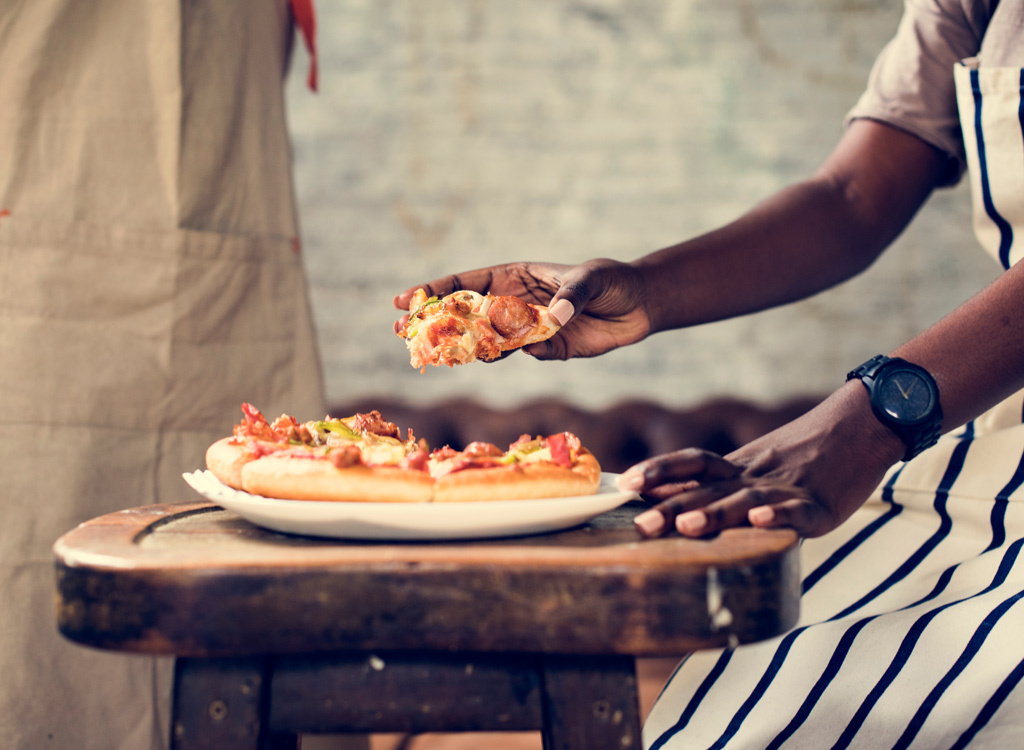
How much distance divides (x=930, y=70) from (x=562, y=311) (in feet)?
2.71

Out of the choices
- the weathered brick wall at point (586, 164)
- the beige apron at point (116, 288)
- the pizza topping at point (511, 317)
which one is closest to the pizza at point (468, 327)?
the pizza topping at point (511, 317)

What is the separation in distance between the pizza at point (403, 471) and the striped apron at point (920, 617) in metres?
0.34

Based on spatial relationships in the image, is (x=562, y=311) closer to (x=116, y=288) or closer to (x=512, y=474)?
(x=512, y=474)

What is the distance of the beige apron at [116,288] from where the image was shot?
3.77 feet

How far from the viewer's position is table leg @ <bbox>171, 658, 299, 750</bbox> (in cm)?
59

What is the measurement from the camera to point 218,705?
1.93 feet

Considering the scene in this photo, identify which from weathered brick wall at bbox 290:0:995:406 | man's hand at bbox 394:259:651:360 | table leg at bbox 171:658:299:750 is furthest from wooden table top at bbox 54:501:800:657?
weathered brick wall at bbox 290:0:995:406

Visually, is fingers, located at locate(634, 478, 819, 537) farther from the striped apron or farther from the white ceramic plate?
the striped apron

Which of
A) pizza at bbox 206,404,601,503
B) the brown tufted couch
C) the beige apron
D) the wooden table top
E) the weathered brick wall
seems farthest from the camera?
the weathered brick wall

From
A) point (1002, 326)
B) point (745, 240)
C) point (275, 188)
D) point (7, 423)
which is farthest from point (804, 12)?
point (7, 423)

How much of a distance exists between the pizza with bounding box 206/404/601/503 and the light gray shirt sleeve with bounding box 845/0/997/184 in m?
0.91

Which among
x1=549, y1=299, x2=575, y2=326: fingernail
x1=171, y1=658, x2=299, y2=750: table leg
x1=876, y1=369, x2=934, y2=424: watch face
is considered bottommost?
x1=171, y1=658, x2=299, y2=750: table leg

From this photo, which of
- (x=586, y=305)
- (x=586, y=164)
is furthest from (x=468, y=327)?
(x=586, y=164)

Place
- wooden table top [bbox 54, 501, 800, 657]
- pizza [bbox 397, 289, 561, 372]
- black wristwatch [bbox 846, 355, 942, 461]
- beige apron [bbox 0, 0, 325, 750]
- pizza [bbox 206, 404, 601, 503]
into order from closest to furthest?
wooden table top [bbox 54, 501, 800, 657] → pizza [bbox 206, 404, 601, 503] → black wristwatch [bbox 846, 355, 942, 461] → pizza [bbox 397, 289, 561, 372] → beige apron [bbox 0, 0, 325, 750]
